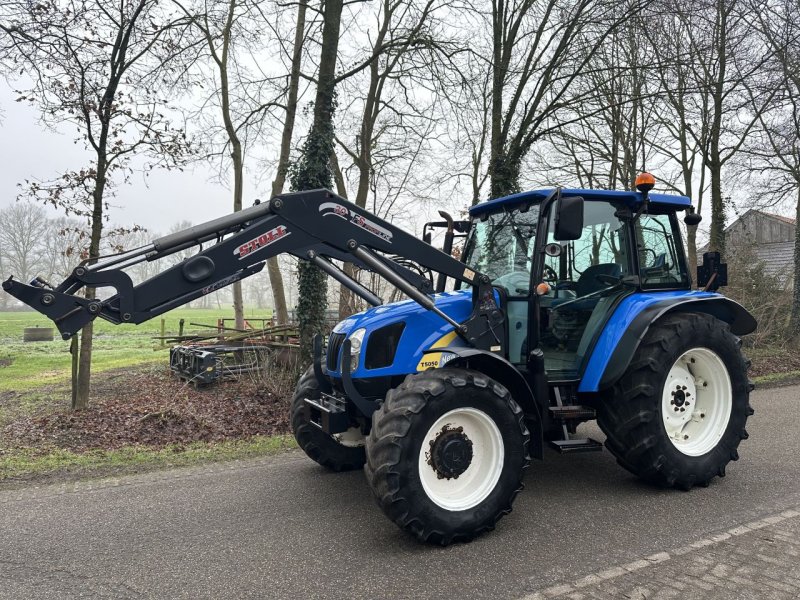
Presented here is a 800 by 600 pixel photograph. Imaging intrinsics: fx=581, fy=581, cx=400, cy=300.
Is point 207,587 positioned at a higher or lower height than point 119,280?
lower

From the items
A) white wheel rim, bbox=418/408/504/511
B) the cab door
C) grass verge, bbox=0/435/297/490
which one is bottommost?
grass verge, bbox=0/435/297/490

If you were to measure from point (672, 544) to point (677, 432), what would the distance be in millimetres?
1583

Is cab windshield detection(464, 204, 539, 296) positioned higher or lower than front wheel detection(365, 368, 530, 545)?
higher

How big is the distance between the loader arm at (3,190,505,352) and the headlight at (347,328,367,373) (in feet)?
1.50

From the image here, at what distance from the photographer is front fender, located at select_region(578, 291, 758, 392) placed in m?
4.50

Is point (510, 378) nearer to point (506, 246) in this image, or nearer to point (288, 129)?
point (506, 246)

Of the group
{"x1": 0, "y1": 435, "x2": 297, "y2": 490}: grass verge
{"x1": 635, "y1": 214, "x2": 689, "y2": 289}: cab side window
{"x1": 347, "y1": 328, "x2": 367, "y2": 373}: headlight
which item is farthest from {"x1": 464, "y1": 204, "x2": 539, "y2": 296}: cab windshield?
{"x1": 0, "y1": 435, "x2": 297, "y2": 490}: grass verge

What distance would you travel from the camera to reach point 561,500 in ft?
14.5

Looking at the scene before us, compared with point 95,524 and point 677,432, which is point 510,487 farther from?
point 95,524

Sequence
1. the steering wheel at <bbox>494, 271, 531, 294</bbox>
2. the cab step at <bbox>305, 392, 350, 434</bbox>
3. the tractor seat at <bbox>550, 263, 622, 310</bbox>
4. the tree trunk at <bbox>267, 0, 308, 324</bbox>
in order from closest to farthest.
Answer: the cab step at <bbox>305, 392, 350, 434</bbox> < the steering wheel at <bbox>494, 271, 531, 294</bbox> < the tractor seat at <bbox>550, 263, 622, 310</bbox> < the tree trunk at <bbox>267, 0, 308, 324</bbox>

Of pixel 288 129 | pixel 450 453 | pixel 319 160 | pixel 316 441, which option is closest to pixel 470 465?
→ pixel 450 453

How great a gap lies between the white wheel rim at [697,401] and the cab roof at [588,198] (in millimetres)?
1345

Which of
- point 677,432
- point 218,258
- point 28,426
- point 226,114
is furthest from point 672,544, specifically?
point 226,114

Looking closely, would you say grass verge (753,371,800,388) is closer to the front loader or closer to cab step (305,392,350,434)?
the front loader
